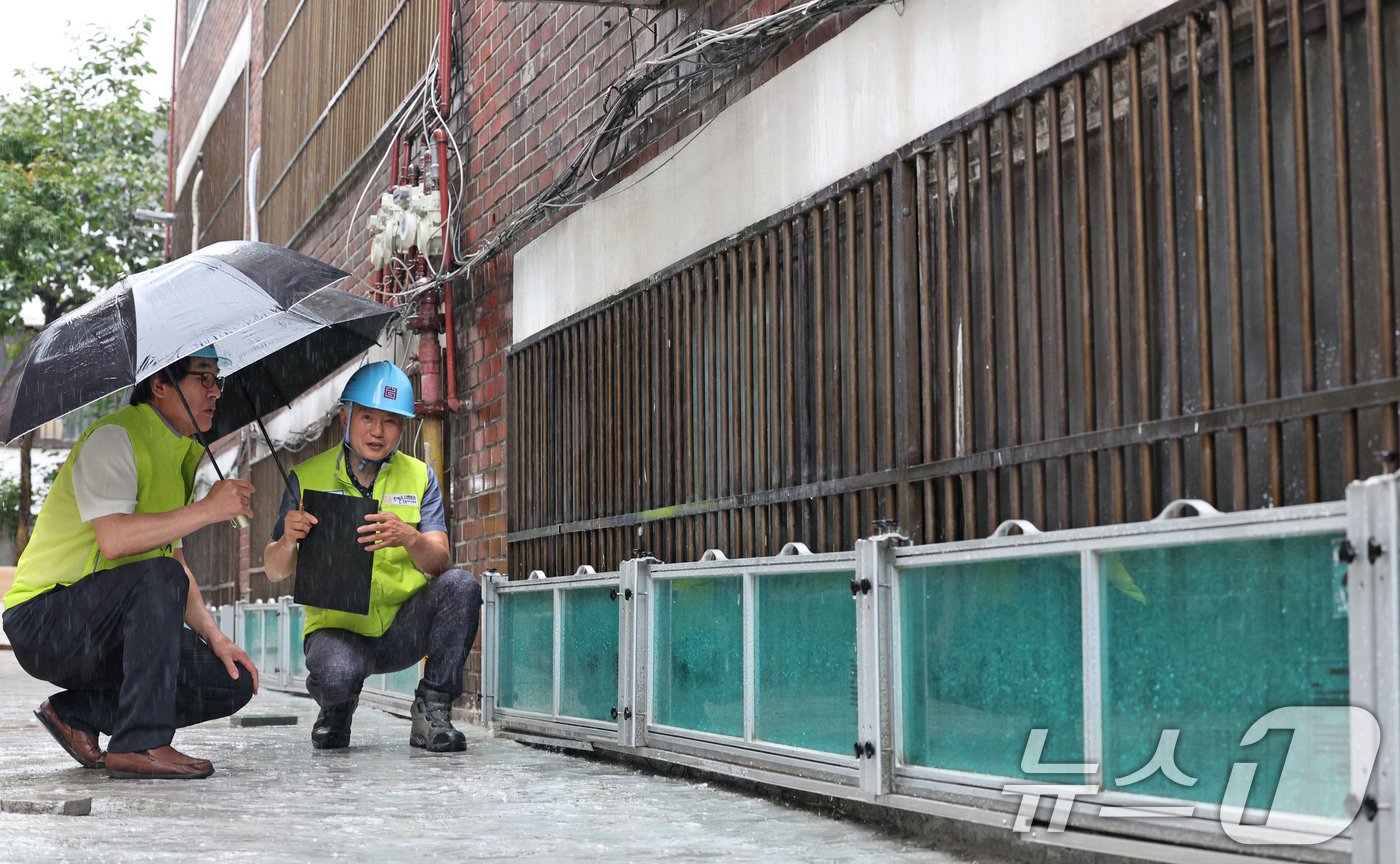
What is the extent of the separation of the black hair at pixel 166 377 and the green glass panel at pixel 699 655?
1.86m

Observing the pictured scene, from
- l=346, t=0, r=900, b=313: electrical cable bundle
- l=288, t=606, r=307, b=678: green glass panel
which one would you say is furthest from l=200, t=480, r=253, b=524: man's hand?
l=288, t=606, r=307, b=678: green glass panel

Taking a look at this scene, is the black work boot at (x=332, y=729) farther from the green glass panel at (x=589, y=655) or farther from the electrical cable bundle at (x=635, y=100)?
the electrical cable bundle at (x=635, y=100)

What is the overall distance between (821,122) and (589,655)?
8.24 feet

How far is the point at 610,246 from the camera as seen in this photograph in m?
7.05

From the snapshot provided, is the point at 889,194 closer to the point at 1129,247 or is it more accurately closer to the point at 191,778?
the point at 1129,247

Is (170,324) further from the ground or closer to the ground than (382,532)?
further from the ground

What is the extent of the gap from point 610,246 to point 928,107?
2.57 meters

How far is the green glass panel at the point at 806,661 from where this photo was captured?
15.6ft

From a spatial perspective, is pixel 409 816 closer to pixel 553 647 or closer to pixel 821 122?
pixel 553 647

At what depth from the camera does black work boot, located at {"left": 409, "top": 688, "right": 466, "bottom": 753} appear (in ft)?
22.7

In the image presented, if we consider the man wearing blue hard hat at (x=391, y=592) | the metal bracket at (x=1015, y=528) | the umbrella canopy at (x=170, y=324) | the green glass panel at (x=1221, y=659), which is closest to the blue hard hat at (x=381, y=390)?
the man wearing blue hard hat at (x=391, y=592)

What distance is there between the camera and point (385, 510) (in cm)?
667

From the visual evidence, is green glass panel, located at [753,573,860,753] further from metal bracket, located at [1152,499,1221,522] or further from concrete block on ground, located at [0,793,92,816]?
concrete block on ground, located at [0,793,92,816]

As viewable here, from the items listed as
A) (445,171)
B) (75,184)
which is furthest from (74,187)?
(445,171)
